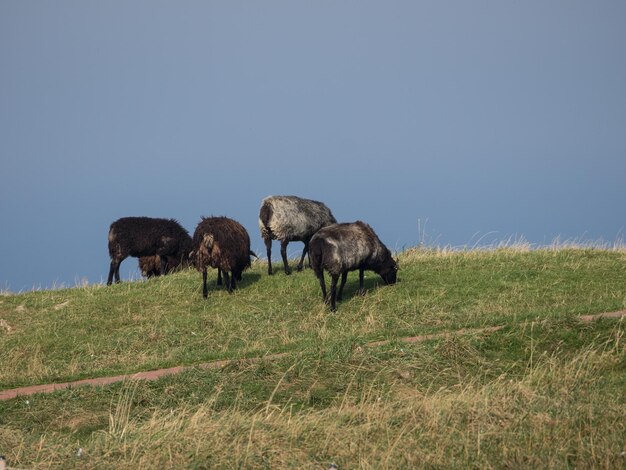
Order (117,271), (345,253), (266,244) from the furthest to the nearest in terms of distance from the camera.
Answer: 1. (117,271)
2. (266,244)
3. (345,253)

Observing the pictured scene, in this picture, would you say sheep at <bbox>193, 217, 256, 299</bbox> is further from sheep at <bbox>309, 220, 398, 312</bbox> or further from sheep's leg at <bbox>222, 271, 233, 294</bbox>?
sheep at <bbox>309, 220, 398, 312</bbox>

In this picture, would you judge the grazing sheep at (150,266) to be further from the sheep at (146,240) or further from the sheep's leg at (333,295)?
the sheep's leg at (333,295)

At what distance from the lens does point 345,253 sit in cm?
1789

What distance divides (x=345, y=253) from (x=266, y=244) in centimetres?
451

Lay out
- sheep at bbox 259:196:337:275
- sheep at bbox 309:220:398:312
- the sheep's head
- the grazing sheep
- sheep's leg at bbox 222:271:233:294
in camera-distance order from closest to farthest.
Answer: sheep at bbox 309:220:398:312
the sheep's head
sheep's leg at bbox 222:271:233:294
sheep at bbox 259:196:337:275
the grazing sheep

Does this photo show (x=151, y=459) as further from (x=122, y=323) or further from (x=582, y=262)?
(x=582, y=262)

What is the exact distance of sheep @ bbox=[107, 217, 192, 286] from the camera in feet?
79.7

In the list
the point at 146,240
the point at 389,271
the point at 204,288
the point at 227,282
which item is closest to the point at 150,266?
the point at 146,240

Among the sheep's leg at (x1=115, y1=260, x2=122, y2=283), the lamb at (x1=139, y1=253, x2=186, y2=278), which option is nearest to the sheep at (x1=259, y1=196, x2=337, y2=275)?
the sheep's leg at (x1=115, y1=260, x2=122, y2=283)

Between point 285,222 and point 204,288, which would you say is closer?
point 204,288

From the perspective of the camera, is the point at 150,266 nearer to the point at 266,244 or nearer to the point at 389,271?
the point at 266,244

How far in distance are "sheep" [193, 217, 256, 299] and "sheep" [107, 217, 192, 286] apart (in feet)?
15.2

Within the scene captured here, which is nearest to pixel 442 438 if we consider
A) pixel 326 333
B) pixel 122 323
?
pixel 326 333

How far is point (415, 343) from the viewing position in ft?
45.0
